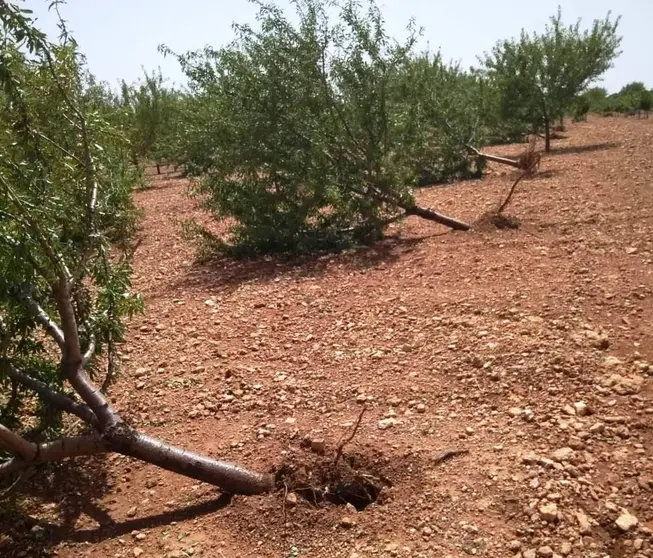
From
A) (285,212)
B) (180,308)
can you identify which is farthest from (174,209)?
(180,308)

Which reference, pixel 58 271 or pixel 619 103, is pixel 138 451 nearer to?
pixel 58 271

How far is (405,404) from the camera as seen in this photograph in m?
3.89

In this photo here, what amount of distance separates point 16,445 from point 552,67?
15500mm

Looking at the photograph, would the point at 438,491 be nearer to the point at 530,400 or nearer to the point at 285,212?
the point at 530,400

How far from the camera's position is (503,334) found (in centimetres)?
457

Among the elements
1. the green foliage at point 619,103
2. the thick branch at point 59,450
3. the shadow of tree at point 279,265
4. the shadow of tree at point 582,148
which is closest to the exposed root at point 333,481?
the thick branch at point 59,450

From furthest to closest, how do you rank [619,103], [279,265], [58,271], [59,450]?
[619,103]
[279,265]
[59,450]
[58,271]

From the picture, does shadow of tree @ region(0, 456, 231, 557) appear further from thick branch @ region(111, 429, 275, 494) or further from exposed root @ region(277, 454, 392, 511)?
exposed root @ region(277, 454, 392, 511)

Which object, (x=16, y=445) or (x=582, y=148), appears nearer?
(x=16, y=445)

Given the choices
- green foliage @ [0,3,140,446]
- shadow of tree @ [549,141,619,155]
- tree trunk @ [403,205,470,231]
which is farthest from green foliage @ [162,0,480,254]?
shadow of tree @ [549,141,619,155]

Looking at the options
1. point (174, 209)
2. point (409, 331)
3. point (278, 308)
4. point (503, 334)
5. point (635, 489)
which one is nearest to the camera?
point (635, 489)

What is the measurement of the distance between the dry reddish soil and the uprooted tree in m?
0.33

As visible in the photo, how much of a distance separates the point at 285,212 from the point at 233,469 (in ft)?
16.2

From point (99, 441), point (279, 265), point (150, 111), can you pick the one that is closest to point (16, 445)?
point (99, 441)
